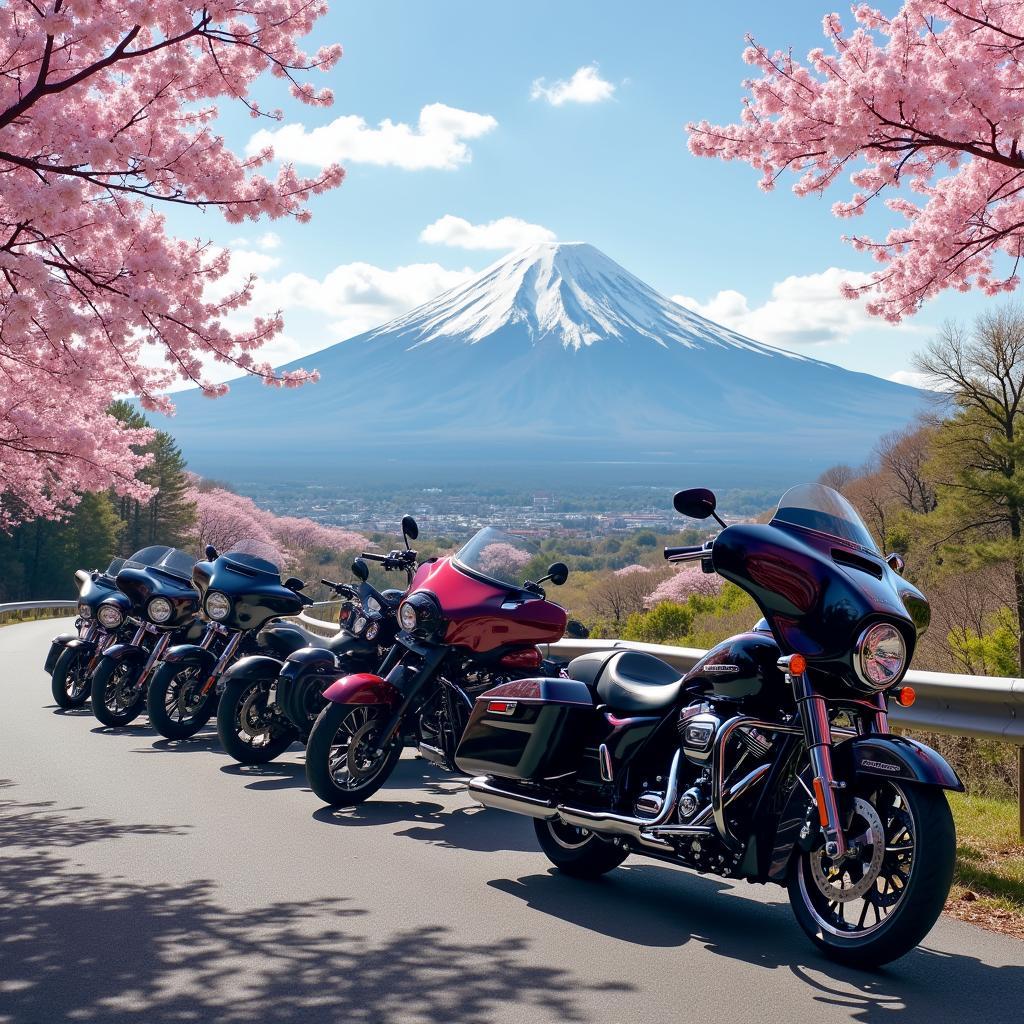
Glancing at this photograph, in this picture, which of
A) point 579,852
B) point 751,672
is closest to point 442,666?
point 579,852

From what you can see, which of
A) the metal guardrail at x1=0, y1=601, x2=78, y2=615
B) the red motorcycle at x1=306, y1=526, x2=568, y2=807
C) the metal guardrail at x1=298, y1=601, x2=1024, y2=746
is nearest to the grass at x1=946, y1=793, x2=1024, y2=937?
the metal guardrail at x1=298, y1=601, x2=1024, y2=746

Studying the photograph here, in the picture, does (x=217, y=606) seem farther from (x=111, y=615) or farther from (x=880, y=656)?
(x=880, y=656)

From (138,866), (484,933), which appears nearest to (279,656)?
(138,866)

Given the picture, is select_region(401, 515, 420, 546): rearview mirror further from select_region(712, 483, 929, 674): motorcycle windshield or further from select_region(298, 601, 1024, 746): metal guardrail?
select_region(712, 483, 929, 674): motorcycle windshield

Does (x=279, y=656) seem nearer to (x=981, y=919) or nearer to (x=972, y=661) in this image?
(x=981, y=919)

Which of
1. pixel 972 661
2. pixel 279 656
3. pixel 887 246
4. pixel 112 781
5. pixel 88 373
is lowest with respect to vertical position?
pixel 972 661

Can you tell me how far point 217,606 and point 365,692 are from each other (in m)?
3.38

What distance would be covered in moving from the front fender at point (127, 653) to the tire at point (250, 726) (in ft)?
8.91

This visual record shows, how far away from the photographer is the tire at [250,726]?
29.7 ft

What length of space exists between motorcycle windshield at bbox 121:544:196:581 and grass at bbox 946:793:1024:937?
7737 millimetres

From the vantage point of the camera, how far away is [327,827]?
6812mm

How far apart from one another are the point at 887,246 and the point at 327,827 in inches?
313

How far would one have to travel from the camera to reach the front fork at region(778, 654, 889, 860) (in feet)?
14.1

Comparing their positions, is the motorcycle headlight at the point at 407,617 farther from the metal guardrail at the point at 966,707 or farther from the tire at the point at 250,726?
the metal guardrail at the point at 966,707
